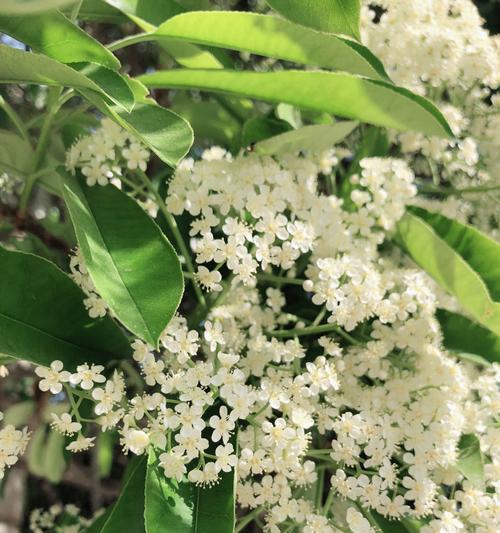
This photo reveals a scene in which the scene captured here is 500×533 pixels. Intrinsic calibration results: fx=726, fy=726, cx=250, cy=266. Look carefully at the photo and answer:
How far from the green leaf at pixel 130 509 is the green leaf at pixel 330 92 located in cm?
51

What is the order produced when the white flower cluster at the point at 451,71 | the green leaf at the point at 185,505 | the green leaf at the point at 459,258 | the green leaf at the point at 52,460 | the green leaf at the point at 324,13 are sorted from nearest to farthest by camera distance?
the green leaf at the point at 185,505 → the green leaf at the point at 324,13 → the green leaf at the point at 459,258 → the white flower cluster at the point at 451,71 → the green leaf at the point at 52,460

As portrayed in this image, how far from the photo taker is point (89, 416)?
922 mm

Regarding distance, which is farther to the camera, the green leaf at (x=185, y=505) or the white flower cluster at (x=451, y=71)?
the white flower cluster at (x=451, y=71)

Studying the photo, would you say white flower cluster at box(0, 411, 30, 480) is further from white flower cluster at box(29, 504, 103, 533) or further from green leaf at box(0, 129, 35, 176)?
white flower cluster at box(29, 504, 103, 533)

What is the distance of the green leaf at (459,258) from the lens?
0.98 meters

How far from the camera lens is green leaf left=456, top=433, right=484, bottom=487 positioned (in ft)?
3.18

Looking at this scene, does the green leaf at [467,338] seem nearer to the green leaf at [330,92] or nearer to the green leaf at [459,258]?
the green leaf at [459,258]

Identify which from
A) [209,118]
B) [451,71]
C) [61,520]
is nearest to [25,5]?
[209,118]

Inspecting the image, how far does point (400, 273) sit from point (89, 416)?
0.50 metres

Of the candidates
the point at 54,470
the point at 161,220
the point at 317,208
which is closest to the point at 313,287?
the point at 317,208

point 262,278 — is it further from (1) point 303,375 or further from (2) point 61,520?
(2) point 61,520

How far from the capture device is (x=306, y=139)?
108 cm

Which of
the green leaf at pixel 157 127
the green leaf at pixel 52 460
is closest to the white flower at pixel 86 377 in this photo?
the green leaf at pixel 157 127

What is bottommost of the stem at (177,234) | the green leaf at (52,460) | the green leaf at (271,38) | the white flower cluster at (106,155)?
the green leaf at (52,460)
